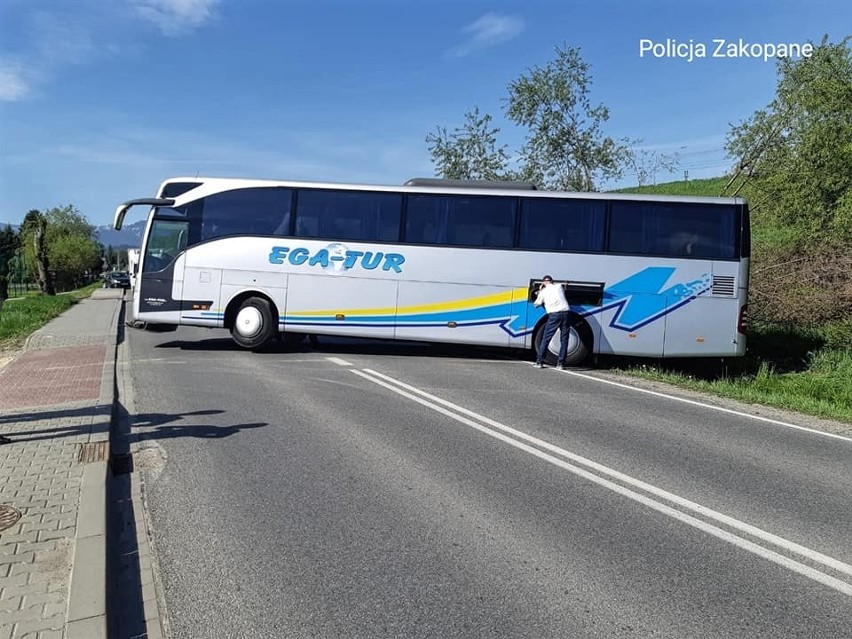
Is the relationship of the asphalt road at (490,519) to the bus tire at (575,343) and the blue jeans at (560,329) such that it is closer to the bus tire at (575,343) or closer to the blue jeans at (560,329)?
the blue jeans at (560,329)

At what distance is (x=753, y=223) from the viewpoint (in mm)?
21984

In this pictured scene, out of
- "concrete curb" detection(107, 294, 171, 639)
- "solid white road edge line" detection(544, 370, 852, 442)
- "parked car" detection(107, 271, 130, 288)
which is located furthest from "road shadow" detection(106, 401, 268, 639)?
"parked car" detection(107, 271, 130, 288)

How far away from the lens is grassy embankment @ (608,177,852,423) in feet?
34.4

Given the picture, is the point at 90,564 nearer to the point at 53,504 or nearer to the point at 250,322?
the point at 53,504

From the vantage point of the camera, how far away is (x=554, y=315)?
42.6 ft

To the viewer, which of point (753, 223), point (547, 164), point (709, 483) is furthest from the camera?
point (547, 164)

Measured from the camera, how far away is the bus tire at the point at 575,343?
13.6 m

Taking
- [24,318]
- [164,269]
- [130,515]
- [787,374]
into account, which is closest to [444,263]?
[164,269]

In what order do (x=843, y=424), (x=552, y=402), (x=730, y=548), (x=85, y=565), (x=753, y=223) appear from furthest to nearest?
1. (x=753, y=223)
2. (x=552, y=402)
3. (x=843, y=424)
4. (x=730, y=548)
5. (x=85, y=565)

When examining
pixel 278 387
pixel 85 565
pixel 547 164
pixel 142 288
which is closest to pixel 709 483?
pixel 85 565

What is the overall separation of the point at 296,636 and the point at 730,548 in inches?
110

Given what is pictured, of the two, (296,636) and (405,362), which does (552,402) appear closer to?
(405,362)

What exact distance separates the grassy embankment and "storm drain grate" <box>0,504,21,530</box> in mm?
9272

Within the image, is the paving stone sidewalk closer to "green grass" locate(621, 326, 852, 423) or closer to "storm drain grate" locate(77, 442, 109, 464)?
"storm drain grate" locate(77, 442, 109, 464)
